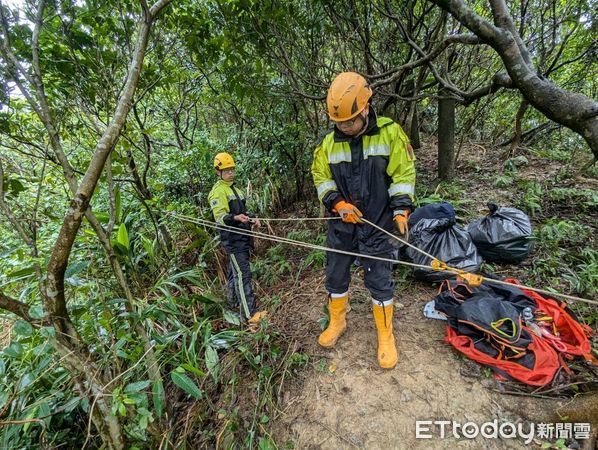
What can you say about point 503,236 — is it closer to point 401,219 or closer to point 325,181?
point 401,219

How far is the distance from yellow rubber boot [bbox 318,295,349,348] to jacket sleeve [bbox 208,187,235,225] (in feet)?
4.30

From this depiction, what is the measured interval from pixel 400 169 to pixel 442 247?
1.32 meters

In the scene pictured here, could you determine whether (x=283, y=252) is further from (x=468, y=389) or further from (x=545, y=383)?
(x=545, y=383)

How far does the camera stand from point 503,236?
110 inches

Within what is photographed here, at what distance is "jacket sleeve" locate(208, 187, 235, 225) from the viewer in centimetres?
287

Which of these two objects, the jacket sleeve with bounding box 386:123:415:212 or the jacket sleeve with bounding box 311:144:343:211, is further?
the jacket sleeve with bounding box 311:144:343:211

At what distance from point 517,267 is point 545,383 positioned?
1367mm

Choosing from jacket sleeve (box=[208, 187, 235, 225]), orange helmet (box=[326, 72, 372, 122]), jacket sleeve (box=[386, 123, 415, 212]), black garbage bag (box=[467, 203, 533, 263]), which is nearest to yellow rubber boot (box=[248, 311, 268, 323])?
jacket sleeve (box=[208, 187, 235, 225])

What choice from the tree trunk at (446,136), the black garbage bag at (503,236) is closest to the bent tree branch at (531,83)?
the black garbage bag at (503,236)

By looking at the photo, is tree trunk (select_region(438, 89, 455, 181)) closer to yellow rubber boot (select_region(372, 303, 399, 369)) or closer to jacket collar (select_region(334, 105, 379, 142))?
jacket collar (select_region(334, 105, 379, 142))

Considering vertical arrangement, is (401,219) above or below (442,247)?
above

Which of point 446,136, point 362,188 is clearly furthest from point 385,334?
point 446,136

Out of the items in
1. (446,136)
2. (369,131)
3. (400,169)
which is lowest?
(400,169)

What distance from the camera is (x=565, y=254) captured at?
276cm
